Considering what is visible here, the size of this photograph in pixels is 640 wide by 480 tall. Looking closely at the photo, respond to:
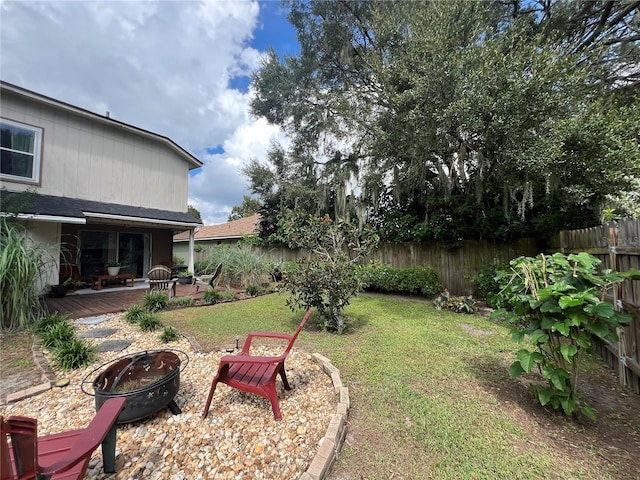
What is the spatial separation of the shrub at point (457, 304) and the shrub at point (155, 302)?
646cm

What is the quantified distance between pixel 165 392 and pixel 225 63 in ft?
27.3

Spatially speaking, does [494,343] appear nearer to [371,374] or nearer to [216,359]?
[371,374]

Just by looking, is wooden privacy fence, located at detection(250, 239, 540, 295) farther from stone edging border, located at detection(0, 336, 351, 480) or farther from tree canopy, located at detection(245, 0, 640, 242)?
stone edging border, located at detection(0, 336, 351, 480)

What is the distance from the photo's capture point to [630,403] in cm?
256

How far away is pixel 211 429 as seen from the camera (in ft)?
7.08

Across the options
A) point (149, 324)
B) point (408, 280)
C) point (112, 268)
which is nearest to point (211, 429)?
point (149, 324)

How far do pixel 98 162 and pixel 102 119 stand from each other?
4.58 ft

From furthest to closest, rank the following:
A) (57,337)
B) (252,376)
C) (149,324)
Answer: (149,324), (57,337), (252,376)

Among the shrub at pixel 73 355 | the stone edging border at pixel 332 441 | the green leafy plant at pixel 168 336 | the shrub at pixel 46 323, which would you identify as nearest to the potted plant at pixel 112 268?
the shrub at pixel 46 323

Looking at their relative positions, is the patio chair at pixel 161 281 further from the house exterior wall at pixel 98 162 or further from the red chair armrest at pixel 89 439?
the red chair armrest at pixel 89 439

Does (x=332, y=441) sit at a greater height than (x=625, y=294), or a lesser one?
lesser

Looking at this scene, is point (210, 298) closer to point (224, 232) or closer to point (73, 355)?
point (73, 355)

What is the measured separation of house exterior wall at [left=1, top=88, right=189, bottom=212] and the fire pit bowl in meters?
8.27

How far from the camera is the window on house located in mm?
6977
